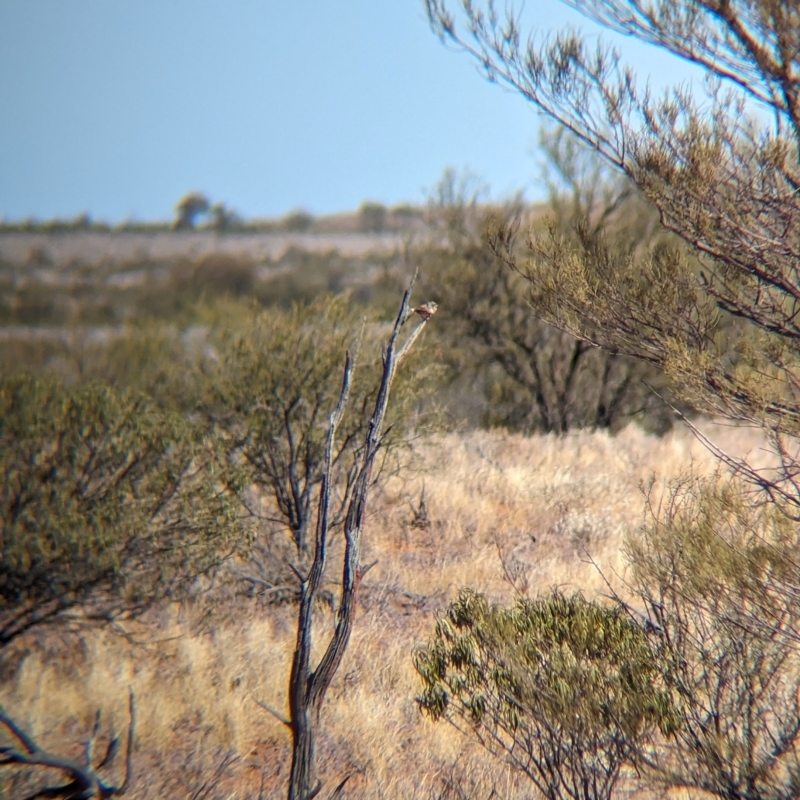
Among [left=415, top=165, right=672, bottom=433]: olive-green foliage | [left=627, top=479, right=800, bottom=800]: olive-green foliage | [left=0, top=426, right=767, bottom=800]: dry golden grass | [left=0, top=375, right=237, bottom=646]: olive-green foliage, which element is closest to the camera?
[left=627, top=479, right=800, bottom=800]: olive-green foliage

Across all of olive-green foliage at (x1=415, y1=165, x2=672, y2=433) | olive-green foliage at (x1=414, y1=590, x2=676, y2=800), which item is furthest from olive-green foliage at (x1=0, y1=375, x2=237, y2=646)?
olive-green foliage at (x1=415, y1=165, x2=672, y2=433)

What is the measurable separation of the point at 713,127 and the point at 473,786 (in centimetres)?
408

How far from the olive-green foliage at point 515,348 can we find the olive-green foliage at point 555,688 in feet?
29.5

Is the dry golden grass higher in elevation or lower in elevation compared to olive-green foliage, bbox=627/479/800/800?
lower

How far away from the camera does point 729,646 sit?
176 inches

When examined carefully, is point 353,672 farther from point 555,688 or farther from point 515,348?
point 515,348

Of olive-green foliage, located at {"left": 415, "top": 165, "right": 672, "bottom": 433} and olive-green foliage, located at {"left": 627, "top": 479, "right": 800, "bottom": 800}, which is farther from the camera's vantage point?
olive-green foliage, located at {"left": 415, "top": 165, "right": 672, "bottom": 433}

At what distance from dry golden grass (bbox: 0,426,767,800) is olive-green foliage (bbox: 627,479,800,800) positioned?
102cm

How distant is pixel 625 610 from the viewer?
4953mm

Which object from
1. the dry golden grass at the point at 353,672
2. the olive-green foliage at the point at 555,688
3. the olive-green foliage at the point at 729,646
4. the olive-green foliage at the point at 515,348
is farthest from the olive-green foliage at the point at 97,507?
the olive-green foliage at the point at 515,348

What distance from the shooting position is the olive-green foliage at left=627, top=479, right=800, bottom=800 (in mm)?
4176

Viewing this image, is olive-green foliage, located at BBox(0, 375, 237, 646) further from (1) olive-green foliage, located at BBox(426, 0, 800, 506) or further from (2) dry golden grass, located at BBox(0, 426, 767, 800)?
(1) olive-green foliage, located at BBox(426, 0, 800, 506)

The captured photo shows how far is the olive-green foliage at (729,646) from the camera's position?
4.18 meters

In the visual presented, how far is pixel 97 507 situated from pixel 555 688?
3.67m
